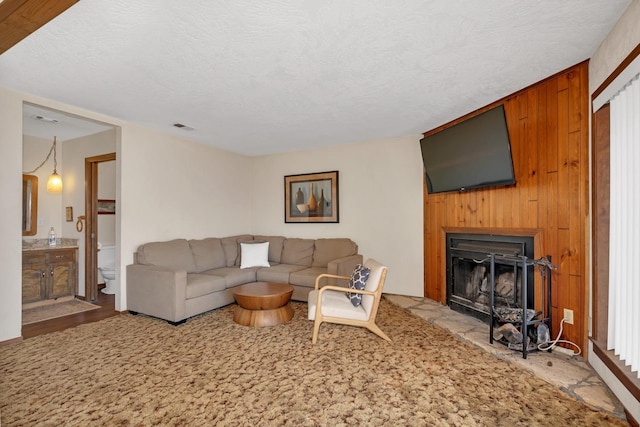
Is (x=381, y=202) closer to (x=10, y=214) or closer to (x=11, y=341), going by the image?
(x=10, y=214)

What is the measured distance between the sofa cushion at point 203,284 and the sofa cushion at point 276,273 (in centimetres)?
61

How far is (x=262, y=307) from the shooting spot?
341cm

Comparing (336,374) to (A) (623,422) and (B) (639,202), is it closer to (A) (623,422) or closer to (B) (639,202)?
(A) (623,422)

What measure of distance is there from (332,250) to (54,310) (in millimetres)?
3823

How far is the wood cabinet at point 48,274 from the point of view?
4148 mm

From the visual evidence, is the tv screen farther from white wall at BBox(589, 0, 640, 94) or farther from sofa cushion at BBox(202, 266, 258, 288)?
sofa cushion at BBox(202, 266, 258, 288)

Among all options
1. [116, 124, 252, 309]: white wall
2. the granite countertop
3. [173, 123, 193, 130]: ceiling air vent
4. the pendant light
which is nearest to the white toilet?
the granite countertop

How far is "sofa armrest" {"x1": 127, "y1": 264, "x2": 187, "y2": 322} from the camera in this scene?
345 cm

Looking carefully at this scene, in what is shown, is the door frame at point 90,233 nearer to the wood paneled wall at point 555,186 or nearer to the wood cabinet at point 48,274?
the wood cabinet at point 48,274

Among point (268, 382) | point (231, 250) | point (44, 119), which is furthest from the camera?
point (231, 250)

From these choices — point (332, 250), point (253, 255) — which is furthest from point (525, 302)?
point (253, 255)

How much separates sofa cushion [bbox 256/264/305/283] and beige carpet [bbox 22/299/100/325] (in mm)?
2261

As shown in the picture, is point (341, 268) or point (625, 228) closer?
point (625, 228)

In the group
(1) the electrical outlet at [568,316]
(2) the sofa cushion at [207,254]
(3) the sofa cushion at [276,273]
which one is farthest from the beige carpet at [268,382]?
(2) the sofa cushion at [207,254]
